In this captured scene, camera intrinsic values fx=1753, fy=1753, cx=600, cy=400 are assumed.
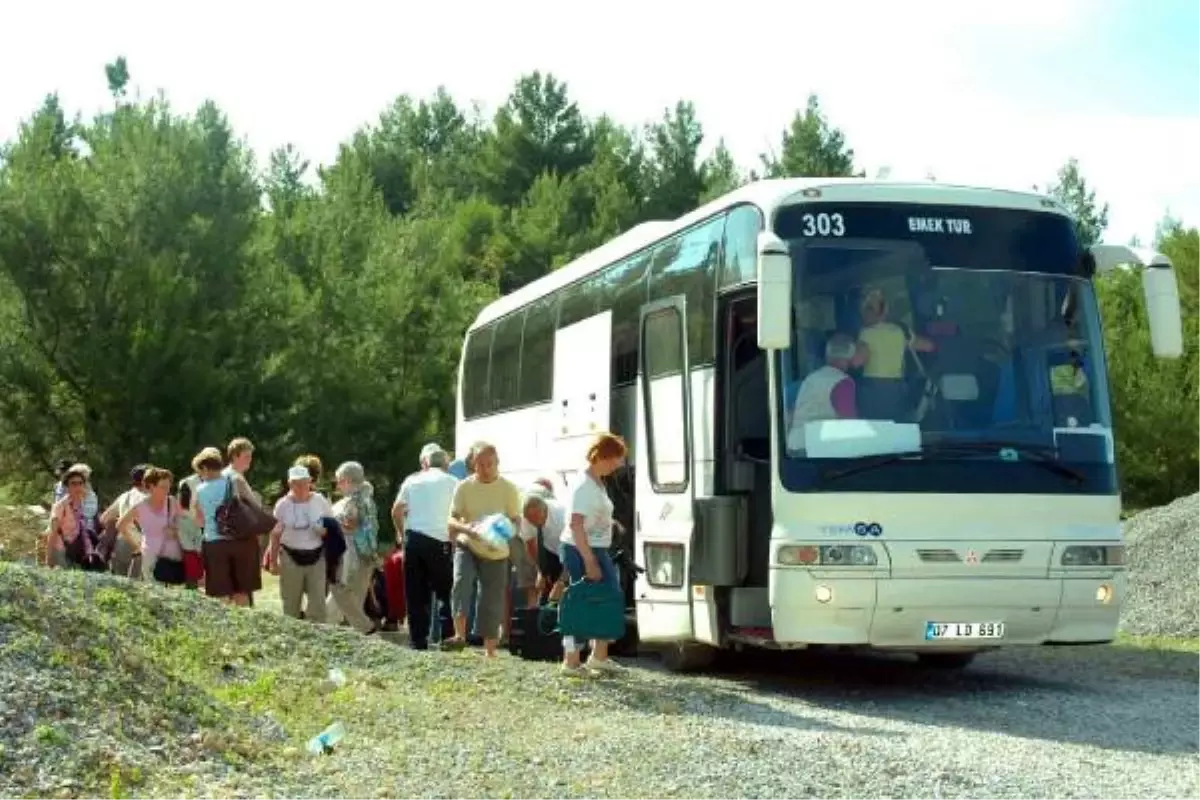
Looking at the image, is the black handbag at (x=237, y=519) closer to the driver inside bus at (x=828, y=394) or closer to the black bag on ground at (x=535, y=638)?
the black bag on ground at (x=535, y=638)

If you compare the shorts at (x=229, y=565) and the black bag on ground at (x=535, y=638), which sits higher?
the shorts at (x=229, y=565)

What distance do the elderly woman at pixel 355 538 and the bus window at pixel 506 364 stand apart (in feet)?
13.5

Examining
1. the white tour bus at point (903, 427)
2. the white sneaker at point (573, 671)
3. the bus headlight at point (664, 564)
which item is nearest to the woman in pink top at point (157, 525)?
the bus headlight at point (664, 564)

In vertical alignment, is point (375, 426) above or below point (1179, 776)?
above

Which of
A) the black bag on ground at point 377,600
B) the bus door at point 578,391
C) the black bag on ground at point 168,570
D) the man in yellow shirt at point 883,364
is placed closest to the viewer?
the man in yellow shirt at point 883,364

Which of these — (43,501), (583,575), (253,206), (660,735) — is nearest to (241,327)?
(253,206)

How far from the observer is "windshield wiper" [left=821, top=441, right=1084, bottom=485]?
12711 mm

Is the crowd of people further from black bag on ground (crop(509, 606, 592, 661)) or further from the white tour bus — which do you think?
the white tour bus

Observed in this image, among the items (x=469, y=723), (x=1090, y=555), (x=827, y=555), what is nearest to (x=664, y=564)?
(x=827, y=555)

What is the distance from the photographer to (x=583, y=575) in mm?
13234

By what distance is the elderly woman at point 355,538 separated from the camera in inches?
667

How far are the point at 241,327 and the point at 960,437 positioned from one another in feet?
92.6

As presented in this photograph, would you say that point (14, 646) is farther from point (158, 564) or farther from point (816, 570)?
point (158, 564)

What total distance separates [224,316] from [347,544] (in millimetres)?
22421
